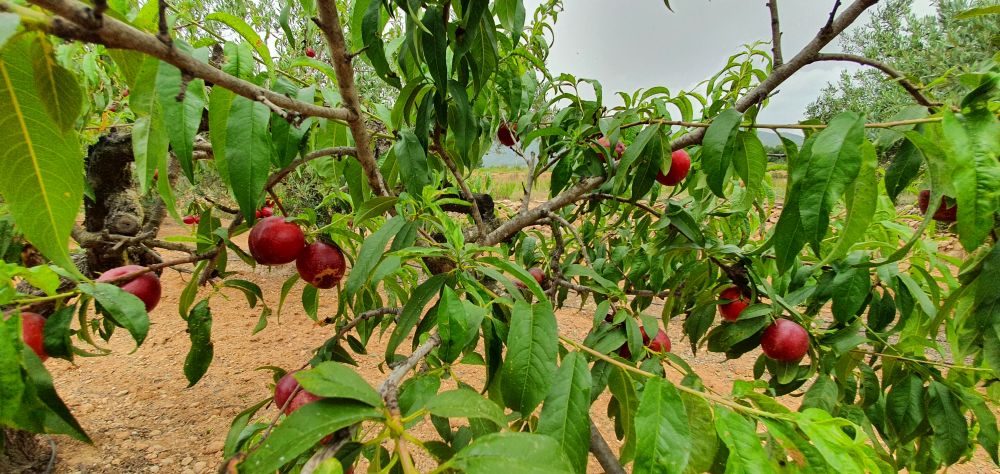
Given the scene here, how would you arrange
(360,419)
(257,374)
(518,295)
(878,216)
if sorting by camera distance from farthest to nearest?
(257,374), (878,216), (518,295), (360,419)

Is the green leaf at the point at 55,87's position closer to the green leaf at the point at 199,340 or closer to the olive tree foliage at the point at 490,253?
the olive tree foliage at the point at 490,253

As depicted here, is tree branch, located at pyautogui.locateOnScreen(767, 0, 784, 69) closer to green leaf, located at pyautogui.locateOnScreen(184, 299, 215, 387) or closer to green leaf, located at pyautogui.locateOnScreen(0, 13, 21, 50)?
green leaf, located at pyautogui.locateOnScreen(0, 13, 21, 50)

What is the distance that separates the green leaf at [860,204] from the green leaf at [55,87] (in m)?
0.78

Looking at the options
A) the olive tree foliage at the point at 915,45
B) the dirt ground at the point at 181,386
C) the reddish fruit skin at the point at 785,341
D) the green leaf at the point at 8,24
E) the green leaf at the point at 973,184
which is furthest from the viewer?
the olive tree foliage at the point at 915,45

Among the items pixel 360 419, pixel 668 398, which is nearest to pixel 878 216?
pixel 668 398

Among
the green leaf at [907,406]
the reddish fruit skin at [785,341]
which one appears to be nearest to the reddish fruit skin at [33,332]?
the reddish fruit skin at [785,341]

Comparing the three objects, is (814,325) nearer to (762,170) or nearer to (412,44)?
(762,170)

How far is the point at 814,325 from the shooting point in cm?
116

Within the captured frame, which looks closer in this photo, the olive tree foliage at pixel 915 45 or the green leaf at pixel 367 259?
the green leaf at pixel 367 259

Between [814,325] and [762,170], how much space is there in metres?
0.68

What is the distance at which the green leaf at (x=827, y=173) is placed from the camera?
1.66ft

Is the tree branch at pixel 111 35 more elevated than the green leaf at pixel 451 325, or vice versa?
the tree branch at pixel 111 35

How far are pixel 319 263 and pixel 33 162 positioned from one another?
1.77 feet

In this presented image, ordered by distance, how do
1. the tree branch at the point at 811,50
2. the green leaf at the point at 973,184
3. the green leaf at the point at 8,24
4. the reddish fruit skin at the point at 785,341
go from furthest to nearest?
1. the reddish fruit skin at the point at 785,341
2. the tree branch at the point at 811,50
3. the green leaf at the point at 973,184
4. the green leaf at the point at 8,24
